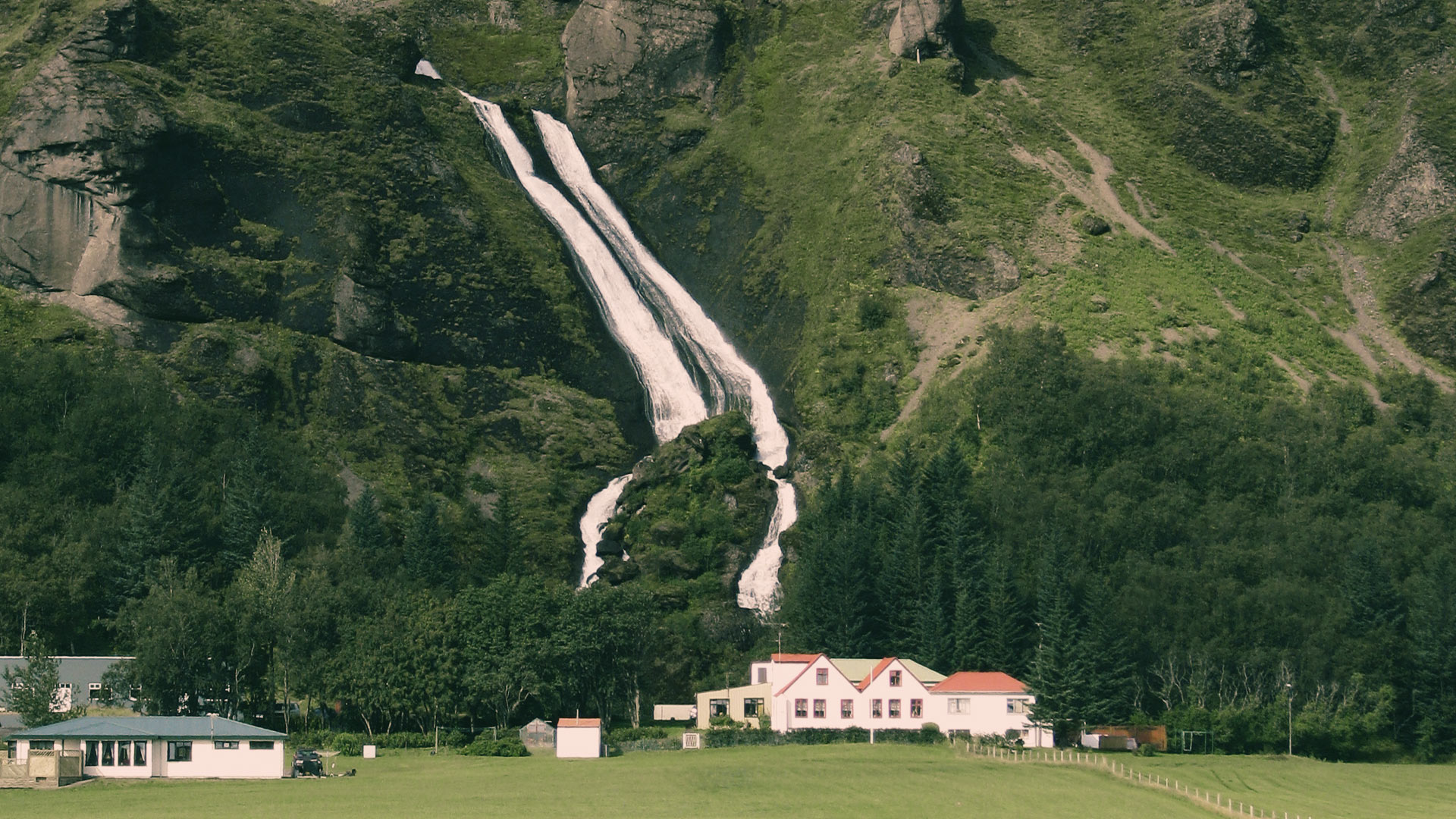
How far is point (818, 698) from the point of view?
8775 centimetres

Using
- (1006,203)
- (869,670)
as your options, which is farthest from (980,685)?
(1006,203)

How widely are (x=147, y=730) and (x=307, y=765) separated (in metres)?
6.55

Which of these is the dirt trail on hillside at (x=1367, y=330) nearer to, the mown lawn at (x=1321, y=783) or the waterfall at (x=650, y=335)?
the waterfall at (x=650, y=335)

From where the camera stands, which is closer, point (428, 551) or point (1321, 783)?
point (1321, 783)

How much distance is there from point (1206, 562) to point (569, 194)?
8107 centimetres

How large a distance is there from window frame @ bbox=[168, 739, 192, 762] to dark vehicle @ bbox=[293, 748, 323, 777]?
167 inches

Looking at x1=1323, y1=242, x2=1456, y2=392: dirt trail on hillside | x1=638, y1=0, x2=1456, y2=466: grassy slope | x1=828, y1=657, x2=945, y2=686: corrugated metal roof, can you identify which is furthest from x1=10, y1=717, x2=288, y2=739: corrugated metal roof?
x1=1323, y1=242, x2=1456, y2=392: dirt trail on hillside

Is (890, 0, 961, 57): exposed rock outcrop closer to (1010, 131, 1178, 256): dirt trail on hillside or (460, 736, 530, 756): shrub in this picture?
(1010, 131, 1178, 256): dirt trail on hillside

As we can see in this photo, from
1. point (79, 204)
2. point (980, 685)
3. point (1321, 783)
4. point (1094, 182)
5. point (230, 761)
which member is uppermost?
point (1094, 182)

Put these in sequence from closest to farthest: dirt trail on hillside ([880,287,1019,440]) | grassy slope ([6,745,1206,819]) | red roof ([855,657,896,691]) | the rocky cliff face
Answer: grassy slope ([6,745,1206,819]) → red roof ([855,657,896,691]) → dirt trail on hillside ([880,287,1019,440]) → the rocky cliff face

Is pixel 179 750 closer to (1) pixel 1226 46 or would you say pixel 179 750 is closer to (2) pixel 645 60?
(2) pixel 645 60

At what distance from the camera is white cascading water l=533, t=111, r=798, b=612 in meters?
118

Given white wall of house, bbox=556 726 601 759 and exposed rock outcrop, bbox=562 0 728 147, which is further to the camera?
exposed rock outcrop, bbox=562 0 728 147

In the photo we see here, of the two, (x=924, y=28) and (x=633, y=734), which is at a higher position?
(x=924, y=28)
